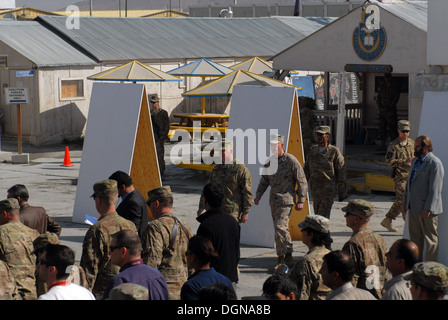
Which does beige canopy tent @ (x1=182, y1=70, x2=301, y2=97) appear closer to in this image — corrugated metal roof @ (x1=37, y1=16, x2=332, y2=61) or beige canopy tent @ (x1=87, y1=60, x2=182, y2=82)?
beige canopy tent @ (x1=87, y1=60, x2=182, y2=82)

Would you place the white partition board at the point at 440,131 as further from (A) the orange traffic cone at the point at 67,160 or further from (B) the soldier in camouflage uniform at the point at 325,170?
(A) the orange traffic cone at the point at 67,160

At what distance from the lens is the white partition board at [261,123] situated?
12.2 m

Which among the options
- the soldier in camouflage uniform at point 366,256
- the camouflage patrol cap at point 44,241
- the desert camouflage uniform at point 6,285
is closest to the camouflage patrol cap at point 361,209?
the soldier in camouflage uniform at point 366,256

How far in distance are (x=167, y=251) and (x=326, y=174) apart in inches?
185

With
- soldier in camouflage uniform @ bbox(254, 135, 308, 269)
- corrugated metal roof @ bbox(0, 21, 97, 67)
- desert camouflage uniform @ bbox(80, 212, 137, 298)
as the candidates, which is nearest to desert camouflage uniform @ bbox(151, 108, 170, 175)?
soldier in camouflage uniform @ bbox(254, 135, 308, 269)

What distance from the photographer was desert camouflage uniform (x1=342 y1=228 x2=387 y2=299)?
22.6 ft

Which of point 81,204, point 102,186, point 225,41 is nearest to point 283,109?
point 81,204

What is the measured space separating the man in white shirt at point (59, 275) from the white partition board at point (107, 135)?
24.9ft

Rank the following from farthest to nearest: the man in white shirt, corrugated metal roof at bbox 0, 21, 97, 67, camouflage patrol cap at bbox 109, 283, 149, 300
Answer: corrugated metal roof at bbox 0, 21, 97, 67 < the man in white shirt < camouflage patrol cap at bbox 109, 283, 149, 300

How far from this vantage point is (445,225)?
10148 millimetres

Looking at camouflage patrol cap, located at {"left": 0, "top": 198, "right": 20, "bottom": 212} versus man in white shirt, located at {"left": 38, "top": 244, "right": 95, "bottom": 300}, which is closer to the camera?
man in white shirt, located at {"left": 38, "top": 244, "right": 95, "bottom": 300}

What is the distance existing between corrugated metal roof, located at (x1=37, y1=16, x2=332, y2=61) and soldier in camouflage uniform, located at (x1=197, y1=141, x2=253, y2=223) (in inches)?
676

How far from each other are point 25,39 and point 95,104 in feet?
43.4

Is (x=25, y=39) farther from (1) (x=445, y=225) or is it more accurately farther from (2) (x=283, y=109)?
(1) (x=445, y=225)
